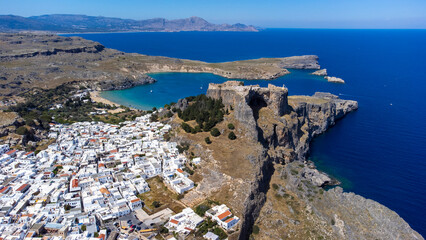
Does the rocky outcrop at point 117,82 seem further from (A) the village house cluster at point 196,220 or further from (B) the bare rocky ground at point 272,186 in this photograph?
(A) the village house cluster at point 196,220

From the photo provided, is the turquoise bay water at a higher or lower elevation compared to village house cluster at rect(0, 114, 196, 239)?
lower

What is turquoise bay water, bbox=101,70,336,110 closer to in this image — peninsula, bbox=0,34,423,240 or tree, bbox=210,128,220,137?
peninsula, bbox=0,34,423,240

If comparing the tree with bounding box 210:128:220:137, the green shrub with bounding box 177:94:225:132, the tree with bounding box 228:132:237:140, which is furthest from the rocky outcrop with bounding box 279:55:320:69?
the tree with bounding box 228:132:237:140

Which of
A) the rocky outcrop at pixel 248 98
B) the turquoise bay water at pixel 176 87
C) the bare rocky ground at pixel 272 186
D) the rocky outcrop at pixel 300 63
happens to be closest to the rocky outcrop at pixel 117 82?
the turquoise bay water at pixel 176 87

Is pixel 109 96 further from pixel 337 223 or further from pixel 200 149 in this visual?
pixel 337 223

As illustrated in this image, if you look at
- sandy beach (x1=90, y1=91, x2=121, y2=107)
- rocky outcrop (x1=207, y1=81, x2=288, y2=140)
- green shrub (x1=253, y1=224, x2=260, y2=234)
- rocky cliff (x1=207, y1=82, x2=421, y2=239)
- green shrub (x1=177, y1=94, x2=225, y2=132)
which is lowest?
sandy beach (x1=90, y1=91, x2=121, y2=107)

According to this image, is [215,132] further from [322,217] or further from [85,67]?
[85,67]

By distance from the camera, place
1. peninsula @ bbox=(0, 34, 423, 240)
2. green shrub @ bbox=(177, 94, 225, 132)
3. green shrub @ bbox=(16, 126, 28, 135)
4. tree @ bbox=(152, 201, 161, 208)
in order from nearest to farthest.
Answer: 1. peninsula @ bbox=(0, 34, 423, 240)
2. tree @ bbox=(152, 201, 161, 208)
3. green shrub @ bbox=(177, 94, 225, 132)
4. green shrub @ bbox=(16, 126, 28, 135)

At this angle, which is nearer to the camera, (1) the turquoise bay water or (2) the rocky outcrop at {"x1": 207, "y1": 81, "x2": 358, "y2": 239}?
(2) the rocky outcrop at {"x1": 207, "y1": 81, "x2": 358, "y2": 239}

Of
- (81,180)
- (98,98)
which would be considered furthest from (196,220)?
(98,98)
